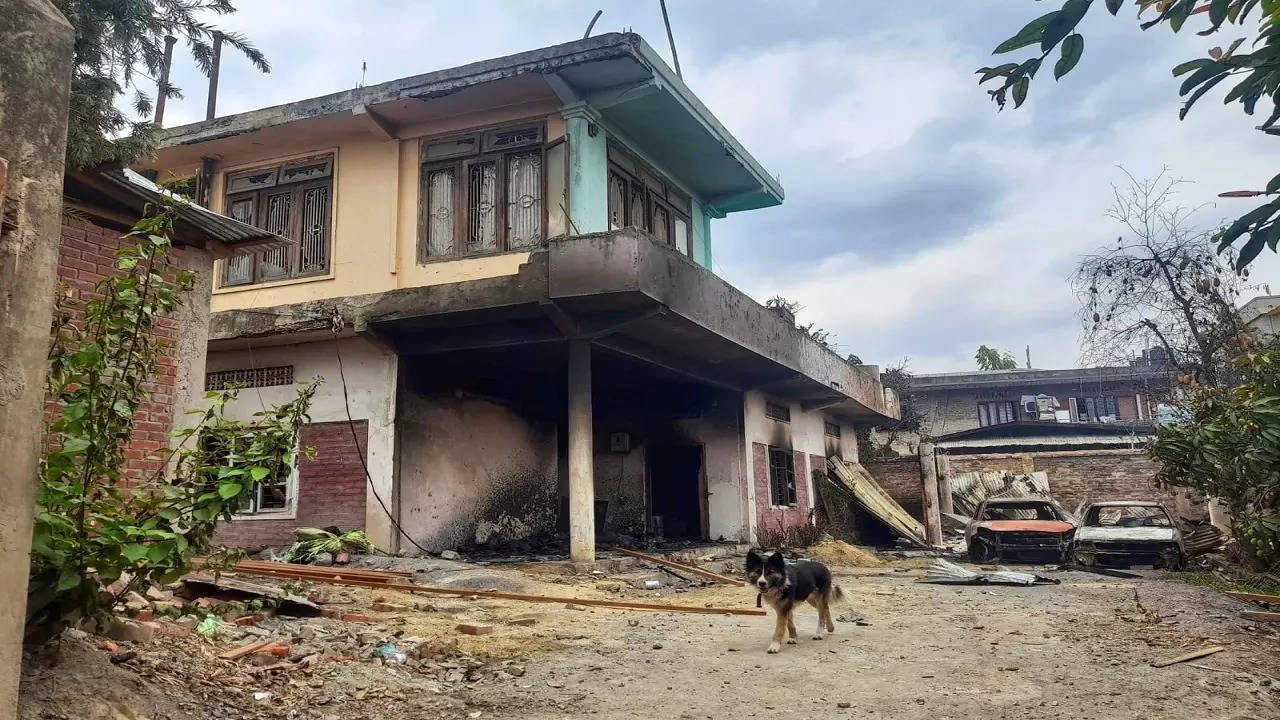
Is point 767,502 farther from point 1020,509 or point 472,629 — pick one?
point 472,629

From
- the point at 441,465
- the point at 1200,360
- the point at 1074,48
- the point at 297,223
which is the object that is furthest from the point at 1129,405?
the point at 1074,48

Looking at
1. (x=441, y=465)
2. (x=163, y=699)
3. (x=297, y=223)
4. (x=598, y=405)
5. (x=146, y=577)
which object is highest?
(x=297, y=223)

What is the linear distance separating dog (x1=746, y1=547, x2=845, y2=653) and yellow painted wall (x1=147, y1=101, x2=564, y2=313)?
6.45 meters

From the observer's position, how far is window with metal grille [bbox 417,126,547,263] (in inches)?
475

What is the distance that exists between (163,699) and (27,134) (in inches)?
93.1

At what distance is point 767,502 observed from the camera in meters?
17.2

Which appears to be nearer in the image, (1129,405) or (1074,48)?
(1074,48)

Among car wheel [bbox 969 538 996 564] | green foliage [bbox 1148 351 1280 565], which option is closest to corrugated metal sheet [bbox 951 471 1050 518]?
car wheel [bbox 969 538 996 564]

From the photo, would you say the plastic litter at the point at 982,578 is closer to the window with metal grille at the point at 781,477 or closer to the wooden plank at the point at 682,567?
the wooden plank at the point at 682,567

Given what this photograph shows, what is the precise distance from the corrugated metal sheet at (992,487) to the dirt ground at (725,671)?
52.7ft

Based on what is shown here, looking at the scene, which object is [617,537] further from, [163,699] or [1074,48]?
[1074,48]

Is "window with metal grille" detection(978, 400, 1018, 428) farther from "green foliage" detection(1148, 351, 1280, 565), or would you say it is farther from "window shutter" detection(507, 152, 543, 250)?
"window shutter" detection(507, 152, 543, 250)

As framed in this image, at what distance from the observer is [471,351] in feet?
42.2

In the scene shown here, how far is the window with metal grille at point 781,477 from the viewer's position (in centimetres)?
1789
